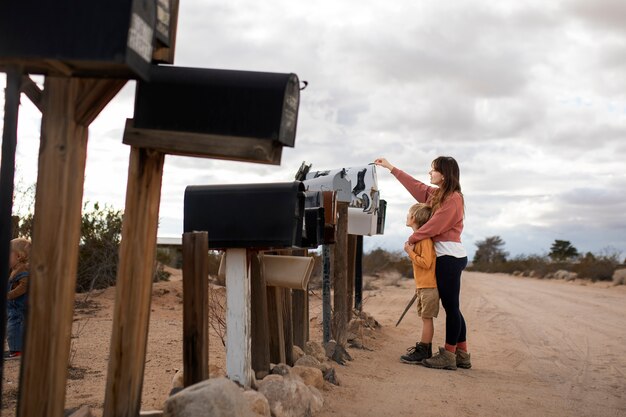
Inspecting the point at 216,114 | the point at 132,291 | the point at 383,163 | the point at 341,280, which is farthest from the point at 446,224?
the point at 132,291

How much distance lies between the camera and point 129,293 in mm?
3268

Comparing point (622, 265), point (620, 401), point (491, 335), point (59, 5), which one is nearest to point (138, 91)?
point (59, 5)

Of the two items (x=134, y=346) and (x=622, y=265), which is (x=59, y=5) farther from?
(x=622, y=265)

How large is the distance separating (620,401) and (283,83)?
378 centimetres

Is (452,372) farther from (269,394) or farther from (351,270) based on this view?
(269,394)

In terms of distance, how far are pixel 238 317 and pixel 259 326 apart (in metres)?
0.45

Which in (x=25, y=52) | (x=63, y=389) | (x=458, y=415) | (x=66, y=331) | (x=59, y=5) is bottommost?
(x=458, y=415)

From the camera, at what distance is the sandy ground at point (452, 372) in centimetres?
479

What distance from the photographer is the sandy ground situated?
479cm

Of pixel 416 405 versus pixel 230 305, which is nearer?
pixel 230 305

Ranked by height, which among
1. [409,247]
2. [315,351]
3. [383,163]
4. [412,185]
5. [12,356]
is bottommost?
[12,356]

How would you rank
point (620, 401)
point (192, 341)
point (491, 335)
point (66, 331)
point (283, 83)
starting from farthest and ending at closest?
point (491, 335)
point (620, 401)
point (192, 341)
point (283, 83)
point (66, 331)

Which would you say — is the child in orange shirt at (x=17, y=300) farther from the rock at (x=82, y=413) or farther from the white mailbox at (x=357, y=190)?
the rock at (x=82, y=413)

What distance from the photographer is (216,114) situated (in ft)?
10.5
